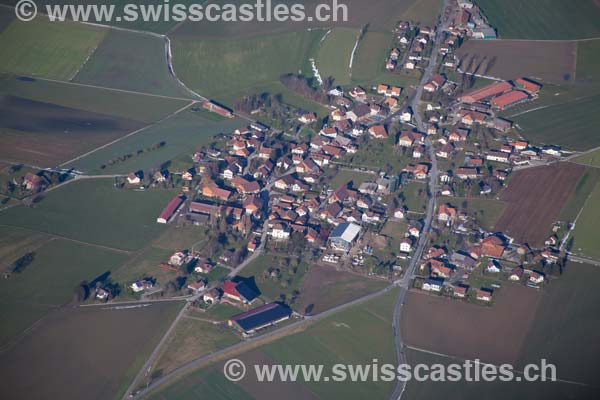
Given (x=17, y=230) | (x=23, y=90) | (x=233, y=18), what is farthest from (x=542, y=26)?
(x=17, y=230)

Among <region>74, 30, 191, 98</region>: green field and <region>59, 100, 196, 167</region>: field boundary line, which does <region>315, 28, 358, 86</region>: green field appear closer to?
Answer: <region>59, 100, 196, 167</region>: field boundary line

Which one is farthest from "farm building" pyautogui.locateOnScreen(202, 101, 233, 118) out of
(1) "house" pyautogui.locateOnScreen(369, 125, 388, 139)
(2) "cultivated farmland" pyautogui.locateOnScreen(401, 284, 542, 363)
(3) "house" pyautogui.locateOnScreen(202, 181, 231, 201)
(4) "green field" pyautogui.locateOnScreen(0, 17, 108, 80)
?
(2) "cultivated farmland" pyautogui.locateOnScreen(401, 284, 542, 363)

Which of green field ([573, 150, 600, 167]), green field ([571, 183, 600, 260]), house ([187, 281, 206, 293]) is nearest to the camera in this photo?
house ([187, 281, 206, 293])

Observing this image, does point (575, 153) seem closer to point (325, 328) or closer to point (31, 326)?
point (325, 328)

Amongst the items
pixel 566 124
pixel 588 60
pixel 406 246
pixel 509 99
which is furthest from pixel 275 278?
pixel 588 60

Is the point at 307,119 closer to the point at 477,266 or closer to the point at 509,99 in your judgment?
the point at 509,99
